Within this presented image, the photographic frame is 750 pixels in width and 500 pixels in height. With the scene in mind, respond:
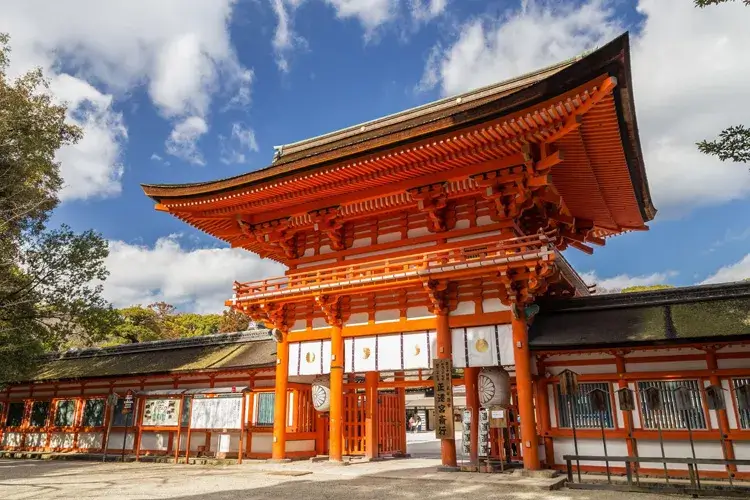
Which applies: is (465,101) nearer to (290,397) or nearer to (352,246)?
(352,246)

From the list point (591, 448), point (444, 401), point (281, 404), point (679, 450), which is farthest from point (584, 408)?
point (281, 404)

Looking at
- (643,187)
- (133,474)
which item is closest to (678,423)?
(643,187)

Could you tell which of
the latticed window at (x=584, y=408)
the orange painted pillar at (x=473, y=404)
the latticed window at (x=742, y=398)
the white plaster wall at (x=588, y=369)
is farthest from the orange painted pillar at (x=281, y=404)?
the latticed window at (x=742, y=398)

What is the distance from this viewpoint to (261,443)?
18.0 metres

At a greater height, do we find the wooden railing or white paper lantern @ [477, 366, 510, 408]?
the wooden railing

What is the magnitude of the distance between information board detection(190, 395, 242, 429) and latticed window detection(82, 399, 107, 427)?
21.7 ft

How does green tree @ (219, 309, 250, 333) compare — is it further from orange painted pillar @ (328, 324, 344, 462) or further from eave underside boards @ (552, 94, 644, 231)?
eave underside boards @ (552, 94, 644, 231)

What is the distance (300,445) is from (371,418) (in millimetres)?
3100

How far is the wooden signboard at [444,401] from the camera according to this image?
12.8 m

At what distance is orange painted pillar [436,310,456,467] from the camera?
13.2 m

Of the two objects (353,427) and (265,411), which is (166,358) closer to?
(265,411)

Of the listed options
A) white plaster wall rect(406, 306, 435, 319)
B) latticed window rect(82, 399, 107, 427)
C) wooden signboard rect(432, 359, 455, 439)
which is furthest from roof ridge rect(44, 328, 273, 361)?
wooden signboard rect(432, 359, 455, 439)

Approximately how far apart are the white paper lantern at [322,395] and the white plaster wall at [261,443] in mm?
3038

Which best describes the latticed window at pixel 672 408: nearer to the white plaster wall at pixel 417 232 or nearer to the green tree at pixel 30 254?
the white plaster wall at pixel 417 232
